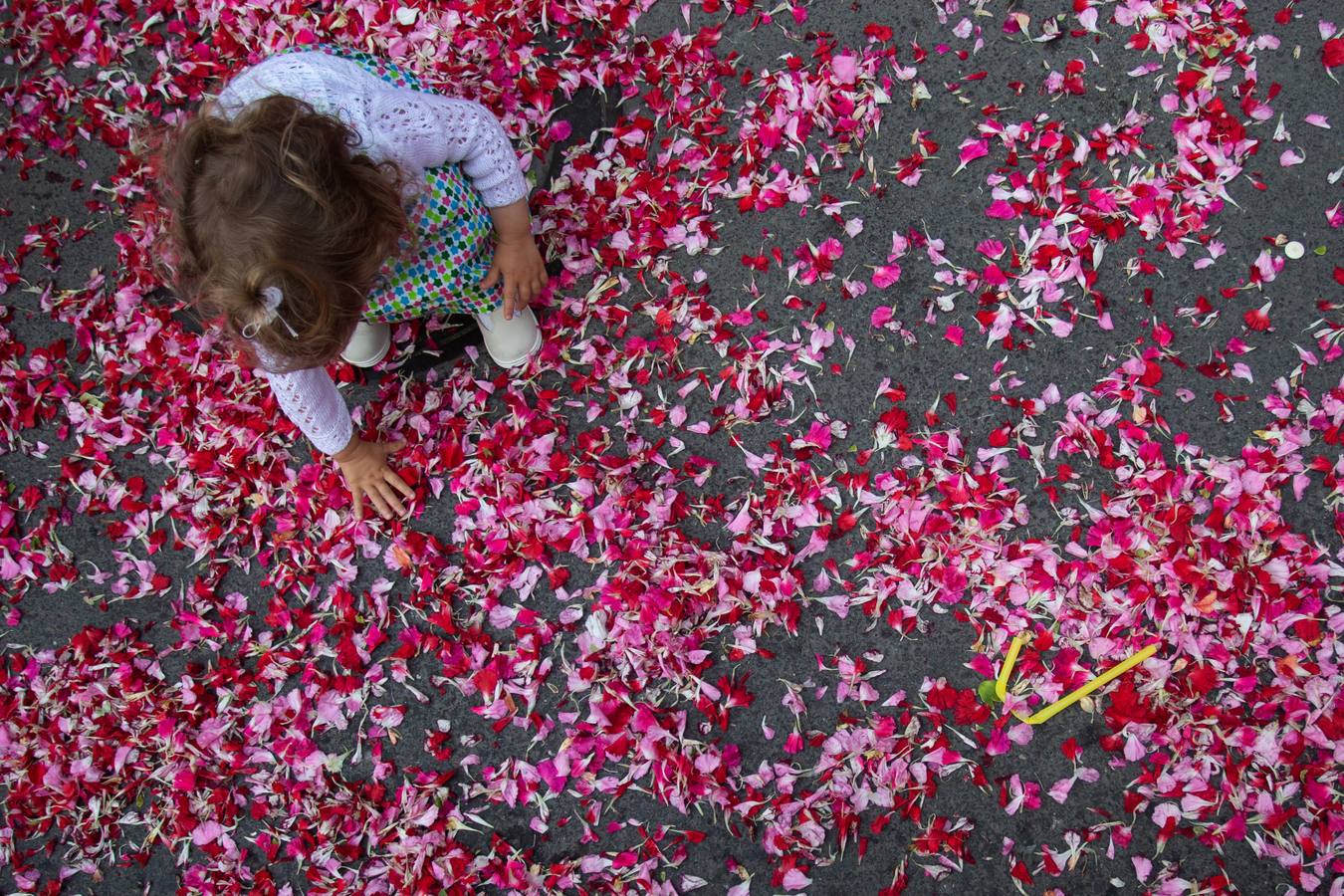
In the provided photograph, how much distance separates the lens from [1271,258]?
6.19 feet

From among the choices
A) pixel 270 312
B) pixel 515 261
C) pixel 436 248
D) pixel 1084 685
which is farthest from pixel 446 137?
pixel 1084 685

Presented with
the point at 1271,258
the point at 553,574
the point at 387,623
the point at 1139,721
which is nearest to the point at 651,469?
the point at 553,574

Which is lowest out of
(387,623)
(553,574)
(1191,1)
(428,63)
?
(387,623)

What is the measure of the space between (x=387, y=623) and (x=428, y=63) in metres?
1.28

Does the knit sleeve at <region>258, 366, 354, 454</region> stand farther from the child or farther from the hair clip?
the hair clip

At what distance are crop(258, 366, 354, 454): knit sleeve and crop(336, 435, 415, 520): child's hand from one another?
0.06 metres

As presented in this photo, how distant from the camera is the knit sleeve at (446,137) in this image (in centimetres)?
148

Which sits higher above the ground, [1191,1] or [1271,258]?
[1191,1]

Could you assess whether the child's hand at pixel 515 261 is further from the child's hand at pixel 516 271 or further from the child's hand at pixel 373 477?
the child's hand at pixel 373 477

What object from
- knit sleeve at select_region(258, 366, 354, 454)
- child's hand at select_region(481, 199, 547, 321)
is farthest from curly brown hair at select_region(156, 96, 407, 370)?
child's hand at select_region(481, 199, 547, 321)

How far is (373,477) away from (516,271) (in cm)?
53

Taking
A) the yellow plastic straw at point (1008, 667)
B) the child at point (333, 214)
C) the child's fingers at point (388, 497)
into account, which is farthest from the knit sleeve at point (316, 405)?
the yellow plastic straw at point (1008, 667)

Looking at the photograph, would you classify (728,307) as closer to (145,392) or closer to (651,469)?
(651,469)

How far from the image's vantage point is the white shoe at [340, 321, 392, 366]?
1907mm
